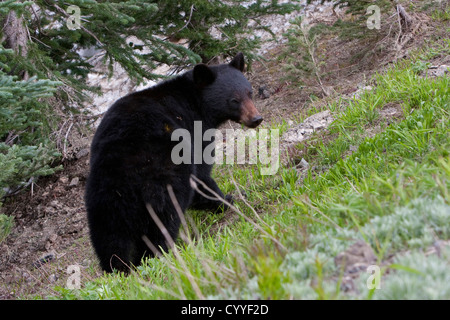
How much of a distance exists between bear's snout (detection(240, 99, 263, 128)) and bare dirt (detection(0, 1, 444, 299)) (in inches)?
55.3

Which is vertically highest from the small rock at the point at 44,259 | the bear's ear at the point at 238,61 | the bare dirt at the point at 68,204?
the bear's ear at the point at 238,61

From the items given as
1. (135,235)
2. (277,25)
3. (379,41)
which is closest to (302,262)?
(135,235)

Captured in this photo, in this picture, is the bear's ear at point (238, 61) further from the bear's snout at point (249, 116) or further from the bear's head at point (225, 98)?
the bear's snout at point (249, 116)

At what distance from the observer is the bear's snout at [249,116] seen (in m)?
4.75

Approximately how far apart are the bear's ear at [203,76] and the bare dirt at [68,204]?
2.06 m

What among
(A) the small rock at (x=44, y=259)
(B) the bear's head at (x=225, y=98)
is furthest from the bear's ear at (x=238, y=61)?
(A) the small rock at (x=44, y=259)

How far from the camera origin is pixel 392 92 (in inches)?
202

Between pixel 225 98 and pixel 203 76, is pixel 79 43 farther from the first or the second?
pixel 225 98

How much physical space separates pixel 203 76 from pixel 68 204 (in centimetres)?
347

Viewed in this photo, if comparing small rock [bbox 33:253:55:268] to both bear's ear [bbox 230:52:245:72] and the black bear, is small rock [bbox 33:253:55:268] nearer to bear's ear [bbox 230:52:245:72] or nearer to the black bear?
the black bear

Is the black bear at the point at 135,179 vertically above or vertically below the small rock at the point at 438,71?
below

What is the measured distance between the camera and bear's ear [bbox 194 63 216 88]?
15.3 feet
